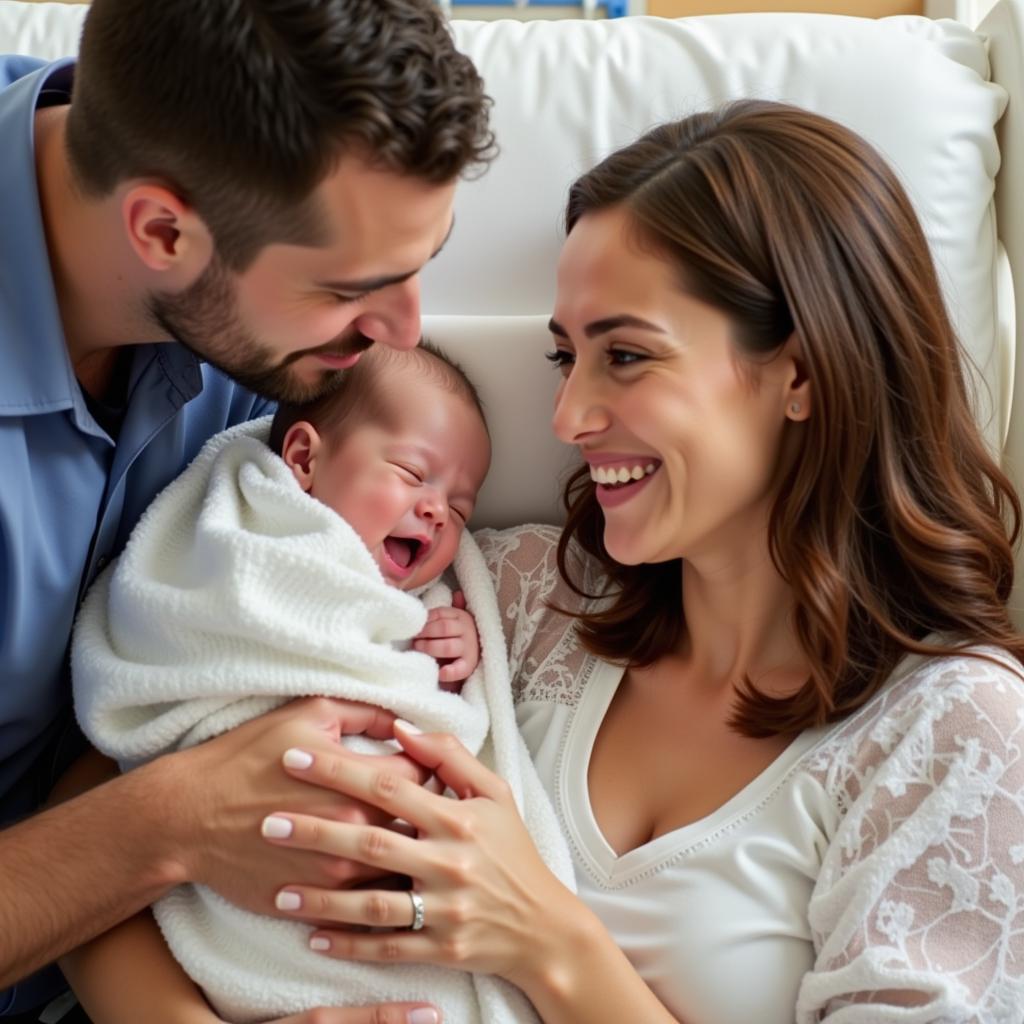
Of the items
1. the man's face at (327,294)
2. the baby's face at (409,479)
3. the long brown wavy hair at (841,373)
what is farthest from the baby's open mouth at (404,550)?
the long brown wavy hair at (841,373)

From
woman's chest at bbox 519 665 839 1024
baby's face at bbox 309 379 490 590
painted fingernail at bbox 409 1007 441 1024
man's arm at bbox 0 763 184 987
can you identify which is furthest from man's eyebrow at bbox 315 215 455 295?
painted fingernail at bbox 409 1007 441 1024

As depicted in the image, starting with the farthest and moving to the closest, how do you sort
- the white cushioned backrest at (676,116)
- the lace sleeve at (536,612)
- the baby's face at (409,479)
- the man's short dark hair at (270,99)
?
the white cushioned backrest at (676,116) → the lace sleeve at (536,612) → the baby's face at (409,479) → the man's short dark hair at (270,99)

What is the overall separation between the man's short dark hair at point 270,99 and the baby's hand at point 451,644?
531 mm

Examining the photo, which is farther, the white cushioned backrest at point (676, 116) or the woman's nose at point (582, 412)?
the white cushioned backrest at point (676, 116)

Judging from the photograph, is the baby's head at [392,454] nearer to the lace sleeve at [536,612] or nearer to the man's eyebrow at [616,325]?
the lace sleeve at [536,612]

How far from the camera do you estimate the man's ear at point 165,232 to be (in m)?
1.33

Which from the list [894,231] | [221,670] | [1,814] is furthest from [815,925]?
[1,814]

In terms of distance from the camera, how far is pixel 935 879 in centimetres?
130

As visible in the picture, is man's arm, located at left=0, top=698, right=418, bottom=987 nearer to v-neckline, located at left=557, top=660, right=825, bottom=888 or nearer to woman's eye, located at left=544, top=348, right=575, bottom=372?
v-neckline, located at left=557, top=660, right=825, bottom=888

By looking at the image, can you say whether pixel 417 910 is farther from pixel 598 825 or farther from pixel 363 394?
pixel 363 394

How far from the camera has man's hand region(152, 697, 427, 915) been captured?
133 cm

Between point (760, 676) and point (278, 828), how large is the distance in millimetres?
641

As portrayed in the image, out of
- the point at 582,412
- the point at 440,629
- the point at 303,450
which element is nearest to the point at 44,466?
the point at 303,450

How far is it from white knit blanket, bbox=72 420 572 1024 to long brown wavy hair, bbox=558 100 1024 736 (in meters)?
0.43
